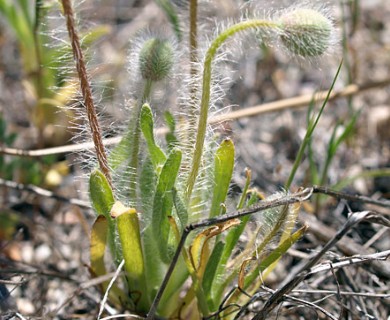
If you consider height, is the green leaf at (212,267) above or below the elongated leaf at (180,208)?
below

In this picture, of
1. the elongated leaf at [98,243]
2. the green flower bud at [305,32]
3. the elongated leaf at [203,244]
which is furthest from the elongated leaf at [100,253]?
the green flower bud at [305,32]

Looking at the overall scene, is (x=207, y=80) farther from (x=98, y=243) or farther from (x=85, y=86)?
(x=98, y=243)

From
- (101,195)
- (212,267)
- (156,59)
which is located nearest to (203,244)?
(212,267)

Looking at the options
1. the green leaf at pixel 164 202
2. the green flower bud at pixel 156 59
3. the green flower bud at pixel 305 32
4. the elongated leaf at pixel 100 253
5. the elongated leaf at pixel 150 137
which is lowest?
the elongated leaf at pixel 100 253

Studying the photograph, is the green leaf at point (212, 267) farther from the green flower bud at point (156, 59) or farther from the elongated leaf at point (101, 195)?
the green flower bud at point (156, 59)

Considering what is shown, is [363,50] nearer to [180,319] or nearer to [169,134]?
[169,134]

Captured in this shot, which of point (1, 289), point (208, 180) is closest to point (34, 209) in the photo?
point (1, 289)
